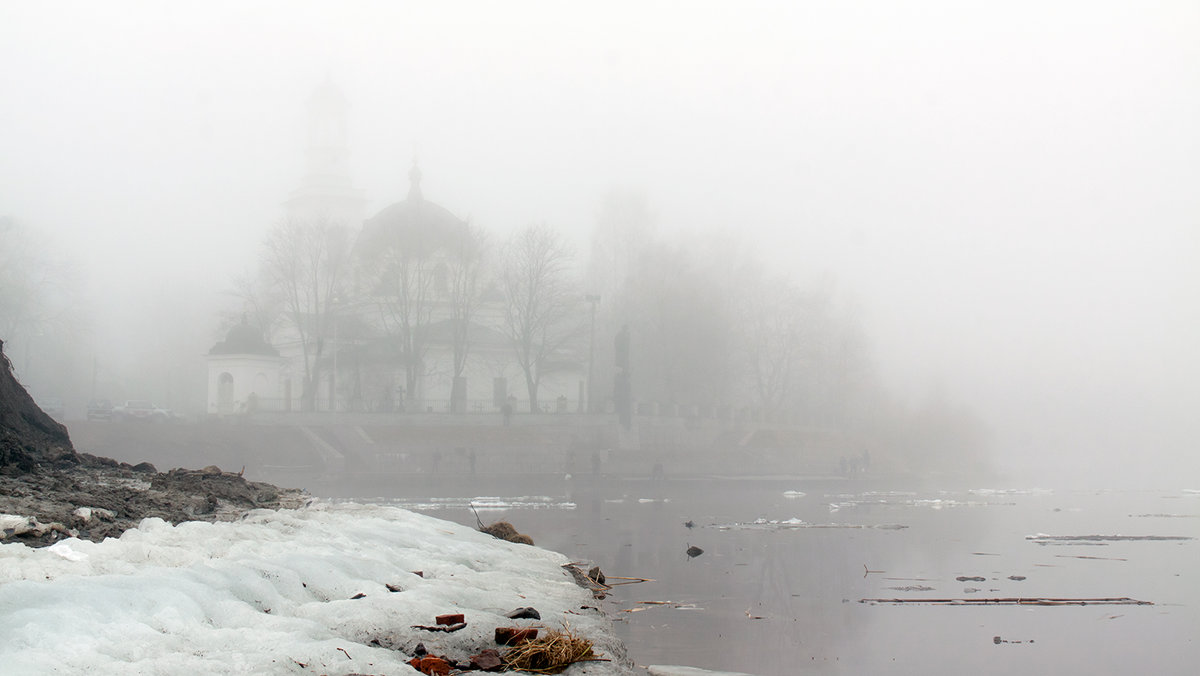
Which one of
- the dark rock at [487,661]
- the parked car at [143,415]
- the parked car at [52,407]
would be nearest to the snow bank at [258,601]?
the dark rock at [487,661]

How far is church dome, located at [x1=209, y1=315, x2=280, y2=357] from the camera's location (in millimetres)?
51125

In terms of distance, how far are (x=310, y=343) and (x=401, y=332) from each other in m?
4.61

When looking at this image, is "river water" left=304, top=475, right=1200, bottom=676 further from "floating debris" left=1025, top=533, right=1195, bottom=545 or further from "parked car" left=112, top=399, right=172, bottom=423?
"parked car" left=112, top=399, right=172, bottom=423

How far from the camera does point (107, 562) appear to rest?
21.7 feet

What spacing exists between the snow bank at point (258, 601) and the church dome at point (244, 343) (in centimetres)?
4322

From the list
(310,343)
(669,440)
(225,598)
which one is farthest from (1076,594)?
(310,343)

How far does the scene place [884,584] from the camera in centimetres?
1084

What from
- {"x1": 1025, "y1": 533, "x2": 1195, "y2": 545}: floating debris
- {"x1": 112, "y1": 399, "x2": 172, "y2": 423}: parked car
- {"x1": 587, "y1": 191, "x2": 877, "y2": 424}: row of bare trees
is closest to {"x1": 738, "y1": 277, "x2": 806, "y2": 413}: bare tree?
{"x1": 587, "y1": 191, "x2": 877, "y2": 424}: row of bare trees

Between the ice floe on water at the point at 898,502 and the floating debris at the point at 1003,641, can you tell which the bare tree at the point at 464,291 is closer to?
the ice floe on water at the point at 898,502

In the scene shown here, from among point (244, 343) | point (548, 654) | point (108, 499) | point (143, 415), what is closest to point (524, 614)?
point (548, 654)

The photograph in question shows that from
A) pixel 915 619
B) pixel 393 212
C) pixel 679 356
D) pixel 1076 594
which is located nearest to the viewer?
pixel 915 619

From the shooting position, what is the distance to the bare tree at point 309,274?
170ft

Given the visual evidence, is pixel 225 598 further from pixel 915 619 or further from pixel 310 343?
pixel 310 343

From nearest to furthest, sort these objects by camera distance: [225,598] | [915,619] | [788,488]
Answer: [225,598] < [915,619] < [788,488]
